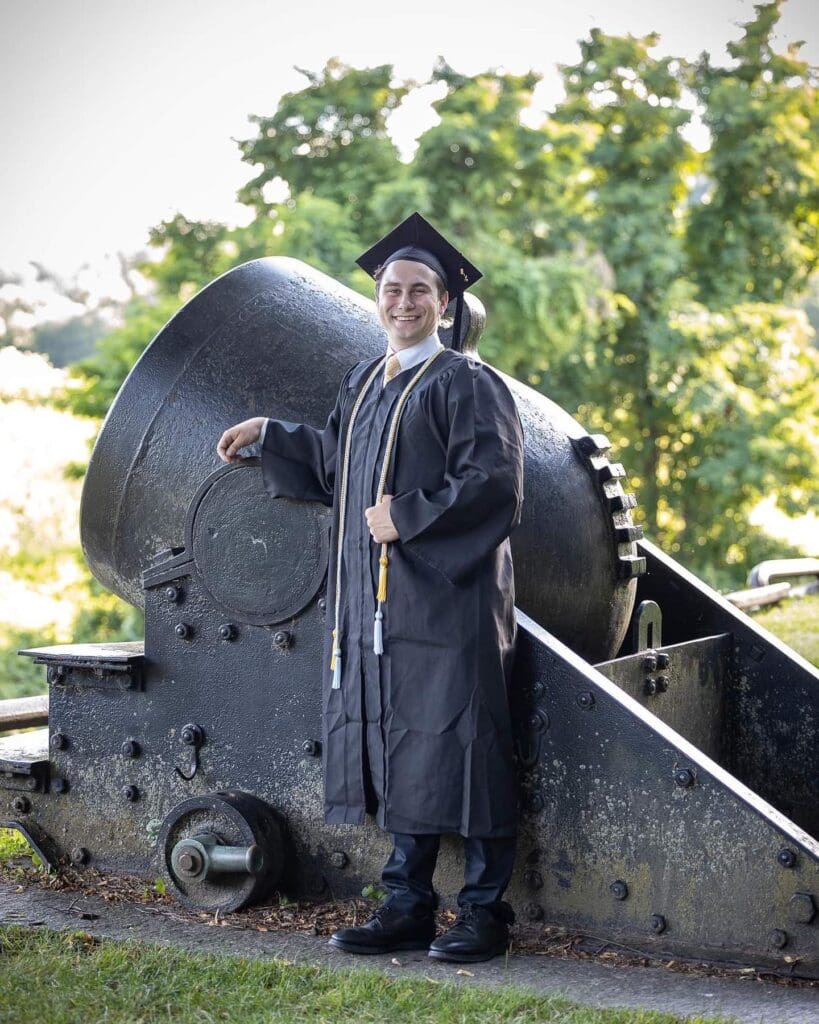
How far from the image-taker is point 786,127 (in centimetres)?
1489

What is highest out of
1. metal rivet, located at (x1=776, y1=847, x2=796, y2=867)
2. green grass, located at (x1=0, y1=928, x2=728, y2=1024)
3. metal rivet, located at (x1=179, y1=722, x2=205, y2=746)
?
metal rivet, located at (x1=179, y1=722, x2=205, y2=746)

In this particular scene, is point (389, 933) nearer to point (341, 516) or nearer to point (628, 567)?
point (341, 516)

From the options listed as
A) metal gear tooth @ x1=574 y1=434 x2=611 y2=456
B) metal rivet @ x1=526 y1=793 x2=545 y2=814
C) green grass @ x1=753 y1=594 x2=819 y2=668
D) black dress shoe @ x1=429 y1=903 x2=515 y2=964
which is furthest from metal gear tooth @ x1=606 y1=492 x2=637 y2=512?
green grass @ x1=753 y1=594 x2=819 y2=668

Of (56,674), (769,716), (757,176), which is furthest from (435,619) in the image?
(757,176)

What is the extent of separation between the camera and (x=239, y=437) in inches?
135

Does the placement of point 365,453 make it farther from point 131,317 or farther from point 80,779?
point 131,317

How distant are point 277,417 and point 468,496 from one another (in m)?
0.79

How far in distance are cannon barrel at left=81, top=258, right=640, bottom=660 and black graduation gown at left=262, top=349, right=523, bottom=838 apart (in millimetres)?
459

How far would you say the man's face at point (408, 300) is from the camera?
10.6ft

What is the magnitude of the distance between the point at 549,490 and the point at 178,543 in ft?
3.28

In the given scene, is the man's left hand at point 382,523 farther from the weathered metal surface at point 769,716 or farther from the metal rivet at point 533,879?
the weathered metal surface at point 769,716

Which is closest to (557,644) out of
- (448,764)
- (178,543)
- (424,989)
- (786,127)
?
(448,764)

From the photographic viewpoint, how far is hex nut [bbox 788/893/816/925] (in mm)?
2875

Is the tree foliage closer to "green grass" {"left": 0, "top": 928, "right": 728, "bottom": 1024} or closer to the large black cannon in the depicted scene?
the large black cannon
